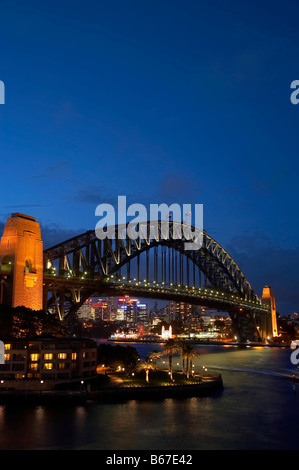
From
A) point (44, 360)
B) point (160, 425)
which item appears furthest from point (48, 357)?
point (160, 425)

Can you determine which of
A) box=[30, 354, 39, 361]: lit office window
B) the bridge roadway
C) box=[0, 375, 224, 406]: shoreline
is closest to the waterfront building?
box=[30, 354, 39, 361]: lit office window

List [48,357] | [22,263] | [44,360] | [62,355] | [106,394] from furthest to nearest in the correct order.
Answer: [22,263], [62,355], [48,357], [44,360], [106,394]

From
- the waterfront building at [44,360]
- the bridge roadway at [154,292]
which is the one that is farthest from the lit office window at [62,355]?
the bridge roadway at [154,292]

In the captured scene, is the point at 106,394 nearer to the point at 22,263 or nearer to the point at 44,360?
the point at 44,360

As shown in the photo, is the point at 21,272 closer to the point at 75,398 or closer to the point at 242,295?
the point at 75,398

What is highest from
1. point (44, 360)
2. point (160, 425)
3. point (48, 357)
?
point (48, 357)

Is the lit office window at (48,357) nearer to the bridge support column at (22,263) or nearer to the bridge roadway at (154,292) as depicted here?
the bridge support column at (22,263)
